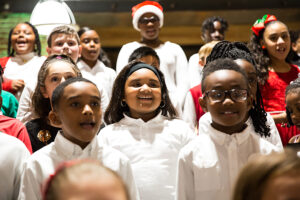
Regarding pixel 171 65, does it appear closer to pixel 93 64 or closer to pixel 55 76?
pixel 93 64

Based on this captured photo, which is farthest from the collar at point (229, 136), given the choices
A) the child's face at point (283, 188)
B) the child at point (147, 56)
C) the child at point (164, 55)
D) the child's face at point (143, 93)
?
the child at point (164, 55)

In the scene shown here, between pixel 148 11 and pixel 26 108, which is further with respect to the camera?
pixel 148 11

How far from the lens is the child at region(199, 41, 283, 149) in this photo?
2309 millimetres

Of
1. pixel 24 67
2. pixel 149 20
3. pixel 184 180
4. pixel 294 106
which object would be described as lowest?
pixel 184 180

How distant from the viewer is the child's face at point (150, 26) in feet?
13.1

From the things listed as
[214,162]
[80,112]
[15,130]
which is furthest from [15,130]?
[214,162]

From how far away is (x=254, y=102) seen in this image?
2.40m

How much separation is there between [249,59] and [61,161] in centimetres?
120

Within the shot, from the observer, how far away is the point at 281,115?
2.93m

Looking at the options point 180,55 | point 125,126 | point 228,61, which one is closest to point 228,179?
point 228,61

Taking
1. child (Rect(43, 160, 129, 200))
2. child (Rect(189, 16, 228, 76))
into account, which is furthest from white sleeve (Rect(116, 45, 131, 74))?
child (Rect(43, 160, 129, 200))

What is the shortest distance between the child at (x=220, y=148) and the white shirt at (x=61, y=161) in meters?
0.24

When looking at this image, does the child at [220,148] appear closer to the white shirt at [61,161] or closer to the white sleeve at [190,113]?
the white shirt at [61,161]

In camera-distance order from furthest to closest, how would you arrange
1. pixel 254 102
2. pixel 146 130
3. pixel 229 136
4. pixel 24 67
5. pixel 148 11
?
1. pixel 148 11
2. pixel 24 67
3. pixel 146 130
4. pixel 254 102
5. pixel 229 136
